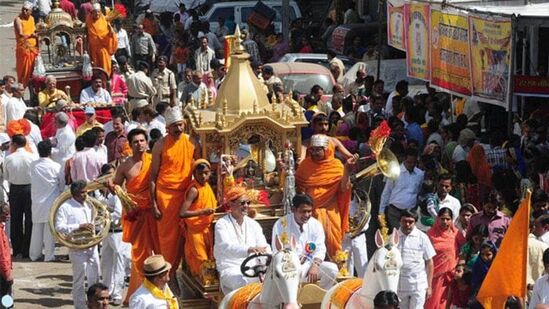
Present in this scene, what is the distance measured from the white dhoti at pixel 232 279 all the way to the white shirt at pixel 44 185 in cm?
452

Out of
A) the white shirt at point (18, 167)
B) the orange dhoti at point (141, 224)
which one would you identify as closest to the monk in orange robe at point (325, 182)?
the orange dhoti at point (141, 224)

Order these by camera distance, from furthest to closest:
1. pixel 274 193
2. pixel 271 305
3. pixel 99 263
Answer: pixel 99 263 < pixel 274 193 < pixel 271 305

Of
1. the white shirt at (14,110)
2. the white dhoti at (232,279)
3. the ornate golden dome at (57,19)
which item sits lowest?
the white dhoti at (232,279)

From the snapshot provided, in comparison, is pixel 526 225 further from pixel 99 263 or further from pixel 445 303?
pixel 99 263

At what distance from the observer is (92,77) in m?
23.5

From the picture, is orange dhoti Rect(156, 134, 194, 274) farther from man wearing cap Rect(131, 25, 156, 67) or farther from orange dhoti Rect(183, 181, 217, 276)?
man wearing cap Rect(131, 25, 156, 67)

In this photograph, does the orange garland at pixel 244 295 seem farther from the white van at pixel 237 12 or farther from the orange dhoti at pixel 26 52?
the white van at pixel 237 12

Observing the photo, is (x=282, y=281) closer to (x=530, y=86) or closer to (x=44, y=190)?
(x=44, y=190)

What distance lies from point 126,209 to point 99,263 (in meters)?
1.31

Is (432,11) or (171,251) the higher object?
(432,11)

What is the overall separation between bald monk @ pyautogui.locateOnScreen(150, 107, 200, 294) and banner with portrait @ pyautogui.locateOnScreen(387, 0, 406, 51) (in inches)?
293

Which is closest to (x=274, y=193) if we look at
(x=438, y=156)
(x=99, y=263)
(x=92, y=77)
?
(x=99, y=263)

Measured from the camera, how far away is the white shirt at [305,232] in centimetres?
1347

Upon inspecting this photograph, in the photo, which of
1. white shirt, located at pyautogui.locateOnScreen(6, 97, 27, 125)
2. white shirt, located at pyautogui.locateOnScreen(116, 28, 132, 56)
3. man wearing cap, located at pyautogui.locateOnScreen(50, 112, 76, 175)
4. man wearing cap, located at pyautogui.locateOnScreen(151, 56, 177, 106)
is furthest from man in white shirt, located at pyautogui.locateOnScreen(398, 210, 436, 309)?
white shirt, located at pyautogui.locateOnScreen(116, 28, 132, 56)
